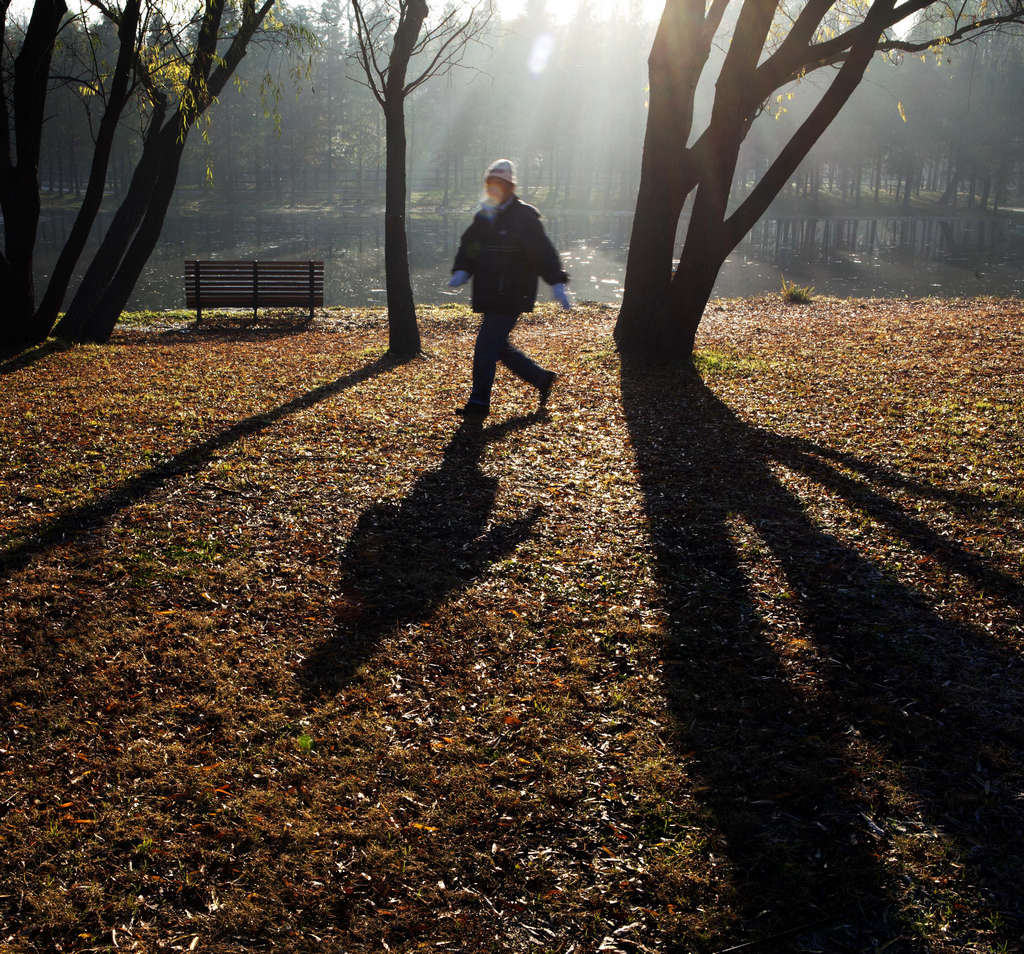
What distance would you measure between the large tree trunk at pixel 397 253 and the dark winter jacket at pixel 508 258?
15.1 feet

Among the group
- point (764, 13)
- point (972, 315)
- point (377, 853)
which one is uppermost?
point (764, 13)

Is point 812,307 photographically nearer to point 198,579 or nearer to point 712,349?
point 712,349

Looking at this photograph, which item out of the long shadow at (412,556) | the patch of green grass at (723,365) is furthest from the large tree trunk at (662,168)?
the long shadow at (412,556)

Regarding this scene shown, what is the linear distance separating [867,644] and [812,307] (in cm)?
1424

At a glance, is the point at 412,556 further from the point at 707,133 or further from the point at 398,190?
the point at 398,190

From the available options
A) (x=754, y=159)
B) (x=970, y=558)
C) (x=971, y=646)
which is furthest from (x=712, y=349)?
(x=754, y=159)

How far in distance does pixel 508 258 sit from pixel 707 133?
4442mm

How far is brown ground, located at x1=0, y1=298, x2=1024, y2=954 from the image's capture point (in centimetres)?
275

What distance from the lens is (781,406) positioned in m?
8.73

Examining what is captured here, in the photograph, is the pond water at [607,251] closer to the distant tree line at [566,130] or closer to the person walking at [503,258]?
the distant tree line at [566,130]

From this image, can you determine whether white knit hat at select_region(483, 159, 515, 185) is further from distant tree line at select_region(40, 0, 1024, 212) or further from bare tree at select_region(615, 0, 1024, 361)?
distant tree line at select_region(40, 0, 1024, 212)

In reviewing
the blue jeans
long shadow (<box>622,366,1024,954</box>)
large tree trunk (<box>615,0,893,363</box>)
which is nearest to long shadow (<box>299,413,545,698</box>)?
long shadow (<box>622,366,1024,954</box>)

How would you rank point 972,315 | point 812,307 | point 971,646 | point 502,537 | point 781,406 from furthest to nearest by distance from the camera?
point 812,307, point 972,315, point 781,406, point 502,537, point 971,646

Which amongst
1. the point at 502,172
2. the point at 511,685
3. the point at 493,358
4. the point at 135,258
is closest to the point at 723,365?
the point at 493,358
